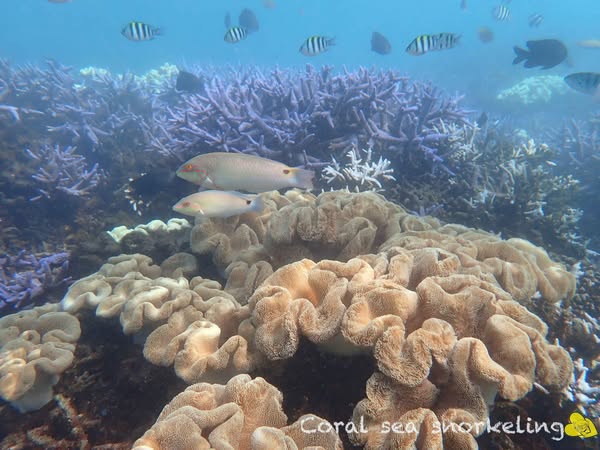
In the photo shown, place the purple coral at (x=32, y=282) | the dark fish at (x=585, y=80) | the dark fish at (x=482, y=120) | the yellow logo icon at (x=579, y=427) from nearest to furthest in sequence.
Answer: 1. the yellow logo icon at (x=579, y=427)
2. the purple coral at (x=32, y=282)
3. the dark fish at (x=585, y=80)
4. the dark fish at (x=482, y=120)

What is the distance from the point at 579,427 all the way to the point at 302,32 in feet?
381

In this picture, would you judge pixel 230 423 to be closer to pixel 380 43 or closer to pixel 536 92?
pixel 380 43

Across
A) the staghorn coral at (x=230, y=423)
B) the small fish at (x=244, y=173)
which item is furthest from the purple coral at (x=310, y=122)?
the staghorn coral at (x=230, y=423)

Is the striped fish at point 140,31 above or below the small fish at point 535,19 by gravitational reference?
above

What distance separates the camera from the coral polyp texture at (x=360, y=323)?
1.53 metres

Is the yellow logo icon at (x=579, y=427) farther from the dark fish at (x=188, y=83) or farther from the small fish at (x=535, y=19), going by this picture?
the small fish at (x=535, y=19)

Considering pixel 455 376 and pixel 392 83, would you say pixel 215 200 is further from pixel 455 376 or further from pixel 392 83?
pixel 392 83

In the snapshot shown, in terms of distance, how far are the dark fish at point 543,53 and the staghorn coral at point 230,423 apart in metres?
9.79

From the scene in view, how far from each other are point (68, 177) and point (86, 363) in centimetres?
427

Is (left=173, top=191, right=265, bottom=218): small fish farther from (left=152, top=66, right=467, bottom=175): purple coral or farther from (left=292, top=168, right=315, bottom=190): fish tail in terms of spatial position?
(left=152, top=66, right=467, bottom=175): purple coral

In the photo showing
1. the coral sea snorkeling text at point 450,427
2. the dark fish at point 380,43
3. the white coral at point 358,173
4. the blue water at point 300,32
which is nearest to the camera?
the coral sea snorkeling text at point 450,427

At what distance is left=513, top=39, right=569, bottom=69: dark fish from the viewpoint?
27.6 ft

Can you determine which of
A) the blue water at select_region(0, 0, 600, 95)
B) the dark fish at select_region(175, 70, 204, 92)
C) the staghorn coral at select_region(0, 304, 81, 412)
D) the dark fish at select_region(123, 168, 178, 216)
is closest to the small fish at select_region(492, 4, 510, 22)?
the dark fish at select_region(175, 70, 204, 92)

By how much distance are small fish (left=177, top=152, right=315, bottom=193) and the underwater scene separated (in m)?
0.02
